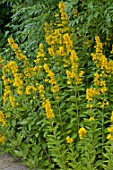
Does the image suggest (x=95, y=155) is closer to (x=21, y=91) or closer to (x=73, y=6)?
(x=21, y=91)

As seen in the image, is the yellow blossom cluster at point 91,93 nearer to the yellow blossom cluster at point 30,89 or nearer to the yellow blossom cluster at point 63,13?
the yellow blossom cluster at point 30,89

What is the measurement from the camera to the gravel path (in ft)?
11.9

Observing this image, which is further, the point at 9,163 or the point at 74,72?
the point at 9,163

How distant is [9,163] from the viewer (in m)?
3.72

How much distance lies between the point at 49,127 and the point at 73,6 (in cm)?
144

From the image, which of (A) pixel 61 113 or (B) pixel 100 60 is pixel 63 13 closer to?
(B) pixel 100 60

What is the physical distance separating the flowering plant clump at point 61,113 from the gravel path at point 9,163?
0.10 m

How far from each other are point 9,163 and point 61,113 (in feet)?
2.53

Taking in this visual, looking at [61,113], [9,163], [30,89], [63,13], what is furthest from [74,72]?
[9,163]

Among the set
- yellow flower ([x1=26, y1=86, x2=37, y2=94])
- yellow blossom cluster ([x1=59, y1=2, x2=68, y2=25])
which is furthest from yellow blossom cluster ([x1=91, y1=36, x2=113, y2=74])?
yellow flower ([x1=26, y1=86, x2=37, y2=94])

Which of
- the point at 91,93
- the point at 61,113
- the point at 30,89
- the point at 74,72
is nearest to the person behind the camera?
the point at 91,93

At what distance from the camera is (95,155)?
3.20 m

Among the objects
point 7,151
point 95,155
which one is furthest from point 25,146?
point 95,155

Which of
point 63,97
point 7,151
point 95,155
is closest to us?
point 95,155
